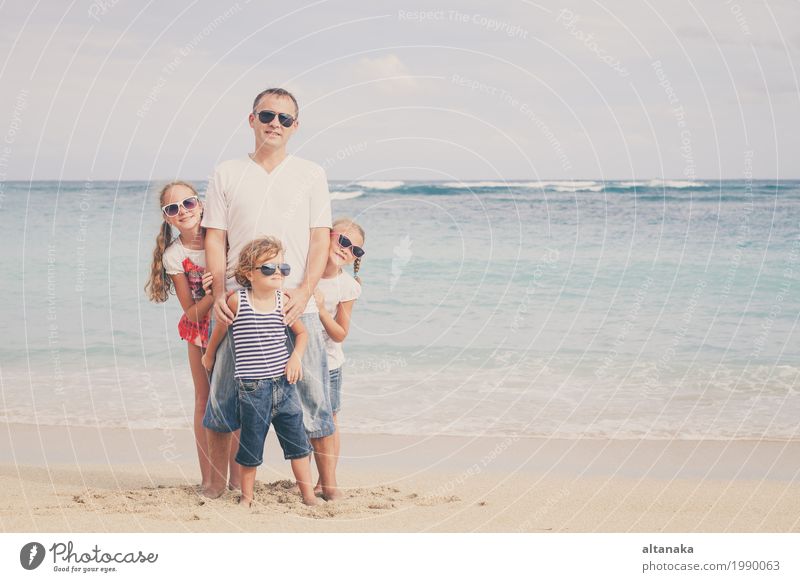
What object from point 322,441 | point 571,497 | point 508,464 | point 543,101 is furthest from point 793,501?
point 543,101

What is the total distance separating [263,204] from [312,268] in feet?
1.80

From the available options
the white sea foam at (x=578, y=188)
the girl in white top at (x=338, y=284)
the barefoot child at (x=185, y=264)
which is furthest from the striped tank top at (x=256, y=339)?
the white sea foam at (x=578, y=188)

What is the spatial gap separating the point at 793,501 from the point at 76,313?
11162mm

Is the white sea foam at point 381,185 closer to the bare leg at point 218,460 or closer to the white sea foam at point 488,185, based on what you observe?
the white sea foam at point 488,185

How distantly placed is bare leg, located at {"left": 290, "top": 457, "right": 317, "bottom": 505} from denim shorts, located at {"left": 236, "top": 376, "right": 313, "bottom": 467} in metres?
0.12

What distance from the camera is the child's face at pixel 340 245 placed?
6902 millimetres

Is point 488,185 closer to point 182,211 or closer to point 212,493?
point 212,493

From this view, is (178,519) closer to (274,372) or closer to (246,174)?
(274,372)

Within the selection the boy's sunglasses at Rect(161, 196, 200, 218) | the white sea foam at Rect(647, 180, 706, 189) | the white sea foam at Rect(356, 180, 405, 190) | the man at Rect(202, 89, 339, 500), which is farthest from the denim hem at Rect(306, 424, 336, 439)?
the white sea foam at Rect(647, 180, 706, 189)

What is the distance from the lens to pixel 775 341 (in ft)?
44.6

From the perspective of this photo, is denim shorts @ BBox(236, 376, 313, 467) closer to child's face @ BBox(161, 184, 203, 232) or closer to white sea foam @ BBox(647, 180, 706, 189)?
child's face @ BBox(161, 184, 203, 232)

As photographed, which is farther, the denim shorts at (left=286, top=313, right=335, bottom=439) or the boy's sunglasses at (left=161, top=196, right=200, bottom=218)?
the denim shorts at (left=286, top=313, right=335, bottom=439)

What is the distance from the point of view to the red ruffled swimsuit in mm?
6738

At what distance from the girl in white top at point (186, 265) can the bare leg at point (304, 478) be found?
88 centimetres
